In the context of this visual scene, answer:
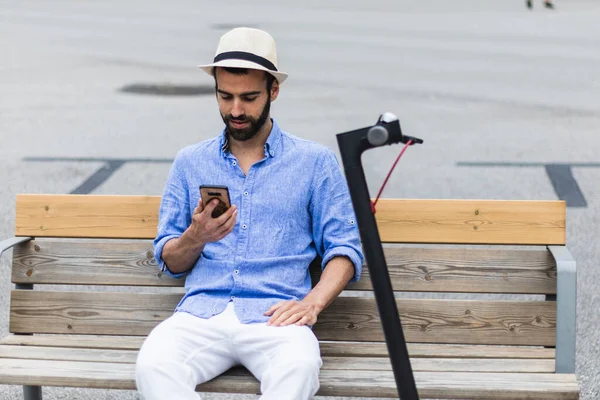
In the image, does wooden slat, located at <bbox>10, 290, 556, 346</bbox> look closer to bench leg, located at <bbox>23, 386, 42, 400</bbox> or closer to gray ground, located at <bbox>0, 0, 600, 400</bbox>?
bench leg, located at <bbox>23, 386, 42, 400</bbox>

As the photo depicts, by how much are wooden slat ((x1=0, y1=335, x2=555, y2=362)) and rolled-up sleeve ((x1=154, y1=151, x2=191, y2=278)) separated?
0.45 meters

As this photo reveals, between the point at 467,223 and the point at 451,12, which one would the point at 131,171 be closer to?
the point at 467,223

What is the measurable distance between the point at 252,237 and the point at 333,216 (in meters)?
0.29

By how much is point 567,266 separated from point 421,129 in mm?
7886

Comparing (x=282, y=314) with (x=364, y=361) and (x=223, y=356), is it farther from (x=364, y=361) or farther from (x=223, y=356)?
(x=364, y=361)

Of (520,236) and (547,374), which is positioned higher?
(520,236)

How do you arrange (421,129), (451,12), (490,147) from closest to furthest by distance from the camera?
(490,147) → (421,129) → (451,12)

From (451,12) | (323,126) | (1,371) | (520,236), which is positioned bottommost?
(451,12)

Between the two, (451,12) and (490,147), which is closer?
(490,147)

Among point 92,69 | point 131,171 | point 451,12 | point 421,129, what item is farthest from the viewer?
point 451,12

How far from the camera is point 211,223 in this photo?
3451 millimetres

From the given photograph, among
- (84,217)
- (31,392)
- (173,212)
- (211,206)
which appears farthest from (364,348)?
(31,392)

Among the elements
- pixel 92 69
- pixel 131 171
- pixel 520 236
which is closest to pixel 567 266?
pixel 520 236

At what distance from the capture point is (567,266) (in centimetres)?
376
